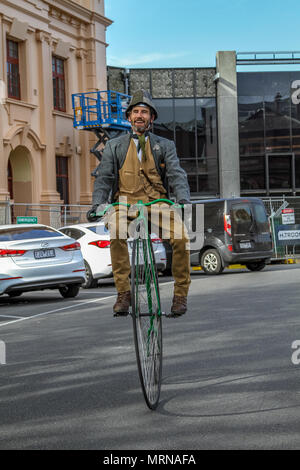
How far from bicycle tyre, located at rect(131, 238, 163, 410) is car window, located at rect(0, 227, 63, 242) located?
8431mm

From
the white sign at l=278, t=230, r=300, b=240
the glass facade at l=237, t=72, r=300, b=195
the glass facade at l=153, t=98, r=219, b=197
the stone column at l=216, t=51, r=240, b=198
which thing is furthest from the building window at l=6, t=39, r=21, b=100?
the glass facade at l=237, t=72, r=300, b=195

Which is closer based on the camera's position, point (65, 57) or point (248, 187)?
point (65, 57)

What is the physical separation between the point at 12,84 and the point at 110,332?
20.0 meters

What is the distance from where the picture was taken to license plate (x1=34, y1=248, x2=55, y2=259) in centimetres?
1330

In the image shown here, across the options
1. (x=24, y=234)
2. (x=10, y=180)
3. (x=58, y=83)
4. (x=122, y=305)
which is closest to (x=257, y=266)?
(x=24, y=234)

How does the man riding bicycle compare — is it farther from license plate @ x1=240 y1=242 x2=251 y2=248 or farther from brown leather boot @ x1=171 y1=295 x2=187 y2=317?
license plate @ x1=240 y1=242 x2=251 y2=248

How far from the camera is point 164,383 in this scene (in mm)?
5793

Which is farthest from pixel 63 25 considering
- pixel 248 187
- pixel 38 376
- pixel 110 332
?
pixel 38 376

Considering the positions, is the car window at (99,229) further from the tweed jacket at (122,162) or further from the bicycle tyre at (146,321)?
the bicycle tyre at (146,321)

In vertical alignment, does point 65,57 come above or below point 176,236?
above

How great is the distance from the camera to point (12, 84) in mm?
27094

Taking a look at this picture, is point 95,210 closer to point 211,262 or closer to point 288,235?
point 211,262
